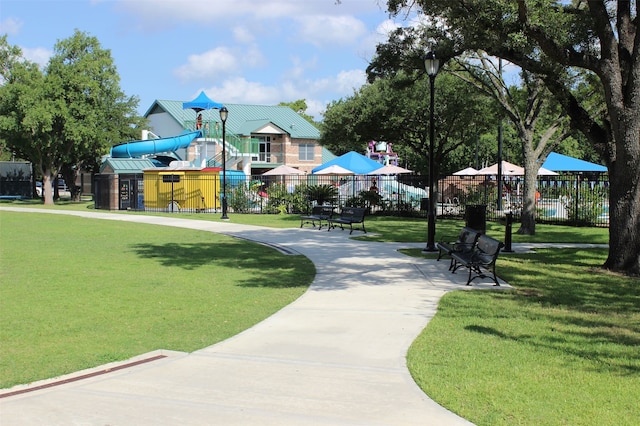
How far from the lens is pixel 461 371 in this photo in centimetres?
544

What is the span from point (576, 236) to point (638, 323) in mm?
12256

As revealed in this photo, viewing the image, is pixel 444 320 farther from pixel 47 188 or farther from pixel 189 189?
pixel 47 188

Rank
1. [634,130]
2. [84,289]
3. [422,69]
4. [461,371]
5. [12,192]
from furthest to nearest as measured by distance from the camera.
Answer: [12,192] < [422,69] < [634,130] < [84,289] < [461,371]

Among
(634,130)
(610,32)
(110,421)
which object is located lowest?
(110,421)

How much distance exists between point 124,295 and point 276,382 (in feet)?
15.4

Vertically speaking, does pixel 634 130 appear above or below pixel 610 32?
below

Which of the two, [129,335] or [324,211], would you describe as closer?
[129,335]

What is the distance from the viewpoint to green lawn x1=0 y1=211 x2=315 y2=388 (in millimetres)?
6188

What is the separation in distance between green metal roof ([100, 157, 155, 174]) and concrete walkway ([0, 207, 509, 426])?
31583 millimetres

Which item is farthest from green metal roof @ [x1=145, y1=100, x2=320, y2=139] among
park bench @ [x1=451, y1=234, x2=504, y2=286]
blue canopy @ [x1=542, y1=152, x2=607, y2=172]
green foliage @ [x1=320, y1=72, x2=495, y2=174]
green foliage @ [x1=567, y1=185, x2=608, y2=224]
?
park bench @ [x1=451, y1=234, x2=504, y2=286]

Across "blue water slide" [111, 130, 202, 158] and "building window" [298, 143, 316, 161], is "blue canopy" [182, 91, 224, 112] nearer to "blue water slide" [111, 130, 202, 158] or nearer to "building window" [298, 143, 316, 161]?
"blue water slide" [111, 130, 202, 158]

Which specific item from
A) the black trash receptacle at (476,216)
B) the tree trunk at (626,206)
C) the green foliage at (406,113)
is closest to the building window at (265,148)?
the green foliage at (406,113)

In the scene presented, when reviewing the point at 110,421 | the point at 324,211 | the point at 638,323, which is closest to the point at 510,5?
the point at 638,323

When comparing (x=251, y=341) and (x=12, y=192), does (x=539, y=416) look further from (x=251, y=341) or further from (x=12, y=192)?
(x=12, y=192)
